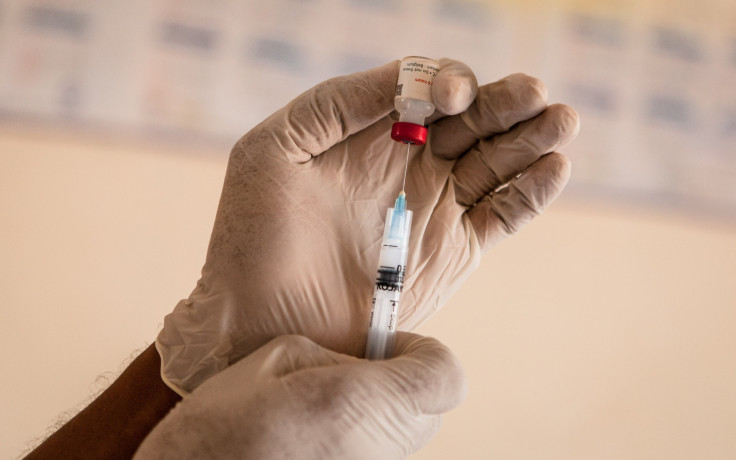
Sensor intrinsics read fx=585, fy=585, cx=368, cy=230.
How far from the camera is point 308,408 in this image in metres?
0.87

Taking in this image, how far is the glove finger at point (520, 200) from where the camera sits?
4.17 feet

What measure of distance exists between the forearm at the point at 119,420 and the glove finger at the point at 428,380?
449mm

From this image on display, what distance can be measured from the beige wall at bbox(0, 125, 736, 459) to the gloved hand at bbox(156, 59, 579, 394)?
79 cm

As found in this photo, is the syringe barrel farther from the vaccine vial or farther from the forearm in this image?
the forearm

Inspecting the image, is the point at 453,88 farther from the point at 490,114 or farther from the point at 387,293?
the point at 387,293

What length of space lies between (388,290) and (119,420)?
57cm

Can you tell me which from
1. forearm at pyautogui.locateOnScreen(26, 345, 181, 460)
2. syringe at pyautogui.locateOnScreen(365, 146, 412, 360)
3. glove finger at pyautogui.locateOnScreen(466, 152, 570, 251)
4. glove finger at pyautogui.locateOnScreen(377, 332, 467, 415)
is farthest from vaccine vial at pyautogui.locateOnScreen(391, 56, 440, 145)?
forearm at pyautogui.locateOnScreen(26, 345, 181, 460)

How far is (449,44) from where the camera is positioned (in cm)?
Result: 213

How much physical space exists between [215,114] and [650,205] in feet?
5.30

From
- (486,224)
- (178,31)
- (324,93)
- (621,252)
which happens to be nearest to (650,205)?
(621,252)

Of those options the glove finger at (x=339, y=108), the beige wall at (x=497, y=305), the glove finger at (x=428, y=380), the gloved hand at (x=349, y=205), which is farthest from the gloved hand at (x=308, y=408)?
the beige wall at (x=497, y=305)

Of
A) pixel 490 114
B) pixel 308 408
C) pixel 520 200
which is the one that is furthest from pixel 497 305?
pixel 308 408

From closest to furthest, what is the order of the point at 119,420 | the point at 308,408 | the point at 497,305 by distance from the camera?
the point at 308,408
the point at 119,420
the point at 497,305

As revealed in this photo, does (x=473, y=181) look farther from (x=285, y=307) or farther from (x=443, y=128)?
(x=285, y=307)
